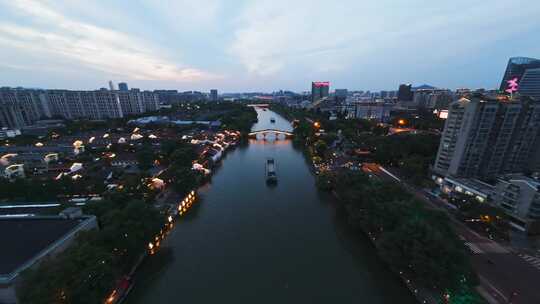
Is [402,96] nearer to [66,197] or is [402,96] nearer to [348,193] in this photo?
[348,193]

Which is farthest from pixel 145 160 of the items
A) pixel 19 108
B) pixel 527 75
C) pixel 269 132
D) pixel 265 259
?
pixel 527 75

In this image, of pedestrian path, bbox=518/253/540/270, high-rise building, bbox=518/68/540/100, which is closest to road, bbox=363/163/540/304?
pedestrian path, bbox=518/253/540/270

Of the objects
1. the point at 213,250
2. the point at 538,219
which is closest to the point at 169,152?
the point at 213,250

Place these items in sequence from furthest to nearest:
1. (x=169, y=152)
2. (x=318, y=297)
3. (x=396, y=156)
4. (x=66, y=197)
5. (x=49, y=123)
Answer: (x=49, y=123) < (x=169, y=152) < (x=396, y=156) < (x=66, y=197) < (x=318, y=297)

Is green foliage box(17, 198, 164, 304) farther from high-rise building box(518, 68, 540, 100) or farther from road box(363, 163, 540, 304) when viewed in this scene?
high-rise building box(518, 68, 540, 100)

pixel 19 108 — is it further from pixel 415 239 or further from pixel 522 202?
pixel 522 202
